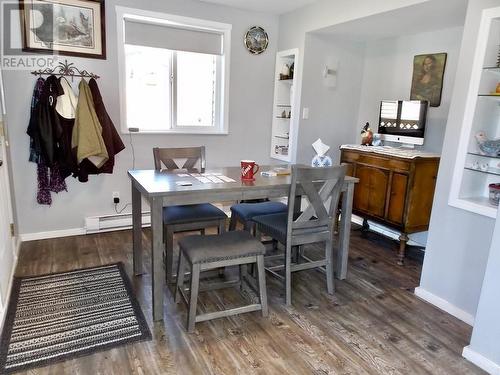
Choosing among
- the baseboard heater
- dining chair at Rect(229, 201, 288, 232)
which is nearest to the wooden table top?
dining chair at Rect(229, 201, 288, 232)

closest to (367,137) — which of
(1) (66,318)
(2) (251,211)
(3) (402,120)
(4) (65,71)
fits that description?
(3) (402,120)

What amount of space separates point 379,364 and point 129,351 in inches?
51.8

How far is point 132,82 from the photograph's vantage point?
3.61m

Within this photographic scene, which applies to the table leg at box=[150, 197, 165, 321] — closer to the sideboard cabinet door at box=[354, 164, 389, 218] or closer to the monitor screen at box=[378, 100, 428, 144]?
the sideboard cabinet door at box=[354, 164, 389, 218]

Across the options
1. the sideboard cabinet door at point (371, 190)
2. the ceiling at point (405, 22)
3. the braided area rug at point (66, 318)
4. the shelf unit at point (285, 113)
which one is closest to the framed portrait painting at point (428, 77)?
the ceiling at point (405, 22)

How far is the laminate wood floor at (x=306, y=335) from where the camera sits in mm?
1811

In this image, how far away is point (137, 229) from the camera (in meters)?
2.63

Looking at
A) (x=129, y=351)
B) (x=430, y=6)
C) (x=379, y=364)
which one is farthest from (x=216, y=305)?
(x=430, y=6)

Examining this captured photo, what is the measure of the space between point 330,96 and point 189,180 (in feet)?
7.42

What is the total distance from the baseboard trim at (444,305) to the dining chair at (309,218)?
65cm

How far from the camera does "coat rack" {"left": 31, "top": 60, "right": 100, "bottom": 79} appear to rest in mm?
3115

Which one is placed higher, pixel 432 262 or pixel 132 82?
pixel 132 82

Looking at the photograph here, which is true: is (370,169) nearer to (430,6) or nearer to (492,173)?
(492,173)

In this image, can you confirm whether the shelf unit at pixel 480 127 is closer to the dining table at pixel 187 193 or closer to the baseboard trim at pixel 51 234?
the dining table at pixel 187 193
